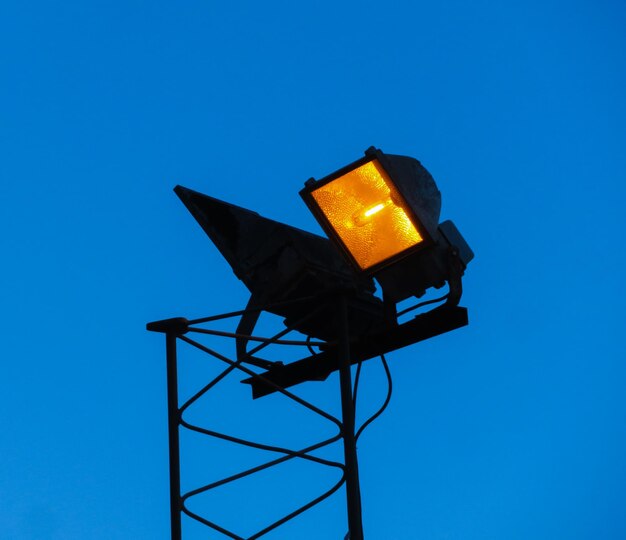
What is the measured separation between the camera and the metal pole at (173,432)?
4.98 metres

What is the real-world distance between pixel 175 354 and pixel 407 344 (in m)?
1.00

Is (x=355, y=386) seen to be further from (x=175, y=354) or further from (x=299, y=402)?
(x=175, y=354)

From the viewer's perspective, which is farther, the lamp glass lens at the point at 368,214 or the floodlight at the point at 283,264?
the floodlight at the point at 283,264

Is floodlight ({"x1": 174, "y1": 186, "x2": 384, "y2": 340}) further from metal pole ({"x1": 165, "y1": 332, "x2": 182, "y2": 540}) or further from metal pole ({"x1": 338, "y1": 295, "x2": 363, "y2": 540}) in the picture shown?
metal pole ({"x1": 165, "y1": 332, "x2": 182, "y2": 540})

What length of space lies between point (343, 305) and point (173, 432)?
90 cm

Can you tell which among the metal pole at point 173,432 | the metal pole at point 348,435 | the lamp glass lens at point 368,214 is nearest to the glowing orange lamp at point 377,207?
the lamp glass lens at point 368,214

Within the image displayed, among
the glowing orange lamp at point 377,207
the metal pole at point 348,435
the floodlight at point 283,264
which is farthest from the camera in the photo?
the floodlight at point 283,264

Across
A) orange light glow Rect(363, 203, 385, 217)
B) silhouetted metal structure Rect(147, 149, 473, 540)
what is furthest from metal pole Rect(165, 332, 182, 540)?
orange light glow Rect(363, 203, 385, 217)

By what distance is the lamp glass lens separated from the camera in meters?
5.09

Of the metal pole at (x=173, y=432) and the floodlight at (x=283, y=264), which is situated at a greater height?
the floodlight at (x=283, y=264)

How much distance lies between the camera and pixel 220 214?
5.89 metres

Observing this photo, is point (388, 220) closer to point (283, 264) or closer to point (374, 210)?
point (374, 210)

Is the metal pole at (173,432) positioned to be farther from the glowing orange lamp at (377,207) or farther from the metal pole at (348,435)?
the glowing orange lamp at (377,207)

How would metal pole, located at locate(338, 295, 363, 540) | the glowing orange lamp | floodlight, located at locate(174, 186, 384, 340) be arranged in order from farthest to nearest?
floodlight, located at locate(174, 186, 384, 340) → the glowing orange lamp → metal pole, located at locate(338, 295, 363, 540)
